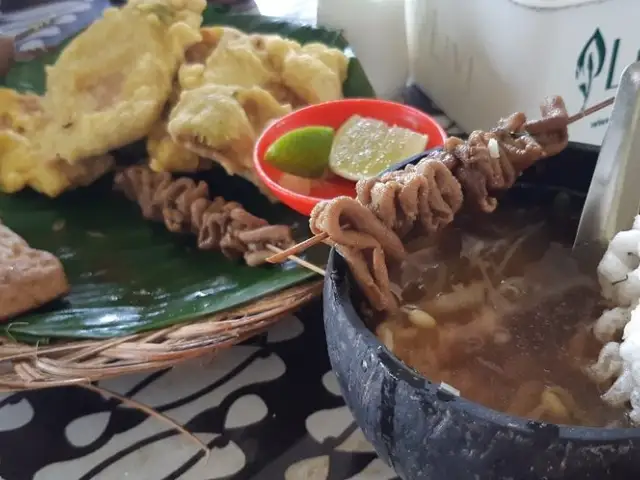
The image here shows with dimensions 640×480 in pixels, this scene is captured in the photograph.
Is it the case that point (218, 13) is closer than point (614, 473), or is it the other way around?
point (614, 473)

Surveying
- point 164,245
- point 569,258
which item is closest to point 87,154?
point 164,245

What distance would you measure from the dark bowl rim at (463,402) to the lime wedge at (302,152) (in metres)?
0.33

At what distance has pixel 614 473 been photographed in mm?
397

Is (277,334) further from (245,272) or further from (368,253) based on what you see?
(368,253)

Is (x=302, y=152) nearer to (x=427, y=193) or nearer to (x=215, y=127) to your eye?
(x=215, y=127)

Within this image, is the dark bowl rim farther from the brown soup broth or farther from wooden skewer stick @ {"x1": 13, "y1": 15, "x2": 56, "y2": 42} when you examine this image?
wooden skewer stick @ {"x1": 13, "y1": 15, "x2": 56, "y2": 42}

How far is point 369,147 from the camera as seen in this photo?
0.88 meters

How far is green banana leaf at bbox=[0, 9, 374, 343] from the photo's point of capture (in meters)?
0.72

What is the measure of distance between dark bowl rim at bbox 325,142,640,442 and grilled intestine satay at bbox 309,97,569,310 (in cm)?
2

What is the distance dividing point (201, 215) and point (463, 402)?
1.67 ft

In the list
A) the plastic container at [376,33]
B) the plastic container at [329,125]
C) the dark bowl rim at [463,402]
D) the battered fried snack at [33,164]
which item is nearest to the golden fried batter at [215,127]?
the plastic container at [329,125]

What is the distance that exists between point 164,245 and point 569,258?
481 mm

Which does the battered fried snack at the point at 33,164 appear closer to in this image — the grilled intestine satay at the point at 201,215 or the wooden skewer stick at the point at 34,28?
the grilled intestine satay at the point at 201,215

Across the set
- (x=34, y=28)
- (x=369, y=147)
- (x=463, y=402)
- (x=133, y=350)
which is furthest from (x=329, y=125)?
(x=34, y=28)
